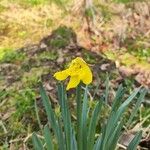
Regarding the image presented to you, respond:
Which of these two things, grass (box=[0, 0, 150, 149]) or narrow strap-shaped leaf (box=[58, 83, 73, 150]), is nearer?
narrow strap-shaped leaf (box=[58, 83, 73, 150])

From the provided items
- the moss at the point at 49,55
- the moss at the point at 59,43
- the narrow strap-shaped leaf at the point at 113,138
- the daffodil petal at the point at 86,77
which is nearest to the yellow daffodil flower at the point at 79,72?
the daffodil petal at the point at 86,77

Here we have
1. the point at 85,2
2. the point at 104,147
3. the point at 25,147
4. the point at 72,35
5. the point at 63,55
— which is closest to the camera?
the point at 104,147

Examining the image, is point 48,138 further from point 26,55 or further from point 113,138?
point 26,55

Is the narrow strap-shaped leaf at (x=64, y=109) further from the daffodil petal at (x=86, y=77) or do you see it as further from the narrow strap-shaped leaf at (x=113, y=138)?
the daffodil petal at (x=86, y=77)

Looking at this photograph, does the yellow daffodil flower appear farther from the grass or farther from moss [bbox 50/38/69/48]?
moss [bbox 50/38/69/48]

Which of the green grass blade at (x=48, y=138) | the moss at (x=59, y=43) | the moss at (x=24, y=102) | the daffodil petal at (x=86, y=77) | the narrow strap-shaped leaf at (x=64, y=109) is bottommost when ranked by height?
the moss at (x=24, y=102)

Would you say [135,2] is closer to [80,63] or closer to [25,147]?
[25,147]

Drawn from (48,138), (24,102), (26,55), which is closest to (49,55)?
(26,55)

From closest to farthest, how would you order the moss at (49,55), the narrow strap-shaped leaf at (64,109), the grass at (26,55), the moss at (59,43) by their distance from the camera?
the narrow strap-shaped leaf at (64,109)
the grass at (26,55)
the moss at (49,55)
the moss at (59,43)

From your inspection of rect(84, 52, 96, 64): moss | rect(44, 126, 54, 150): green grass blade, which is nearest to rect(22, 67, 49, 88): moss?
rect(84, 52, 96, 64): moss

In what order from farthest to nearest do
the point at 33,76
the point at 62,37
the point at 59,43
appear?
the point at 62,37
the point at 59,43
the point at 33,76

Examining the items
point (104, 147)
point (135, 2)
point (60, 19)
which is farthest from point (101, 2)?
point (104, 147)
